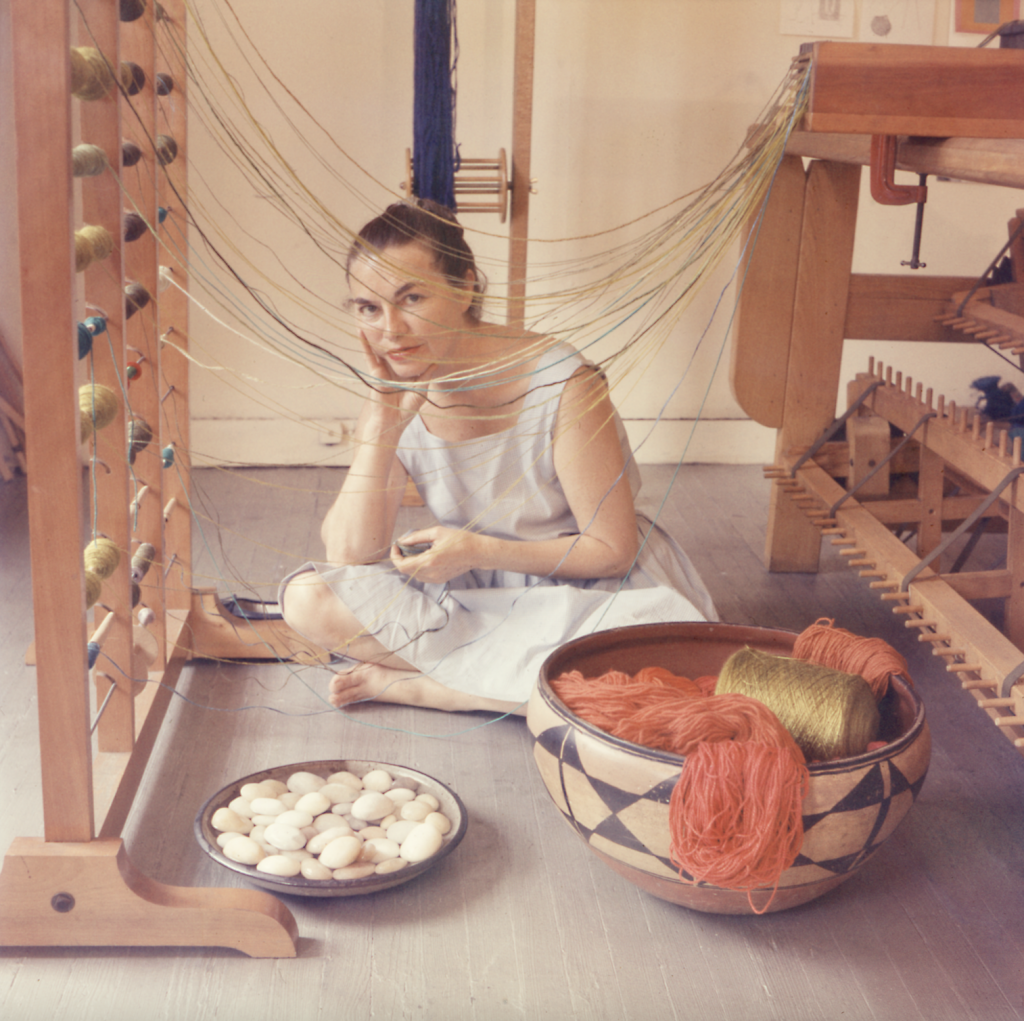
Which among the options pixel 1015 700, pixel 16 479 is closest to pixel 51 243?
pixel 1015 700

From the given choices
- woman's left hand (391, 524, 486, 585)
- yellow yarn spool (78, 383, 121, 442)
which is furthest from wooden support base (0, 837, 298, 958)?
woman's left hand (391, 524, 486, 585)

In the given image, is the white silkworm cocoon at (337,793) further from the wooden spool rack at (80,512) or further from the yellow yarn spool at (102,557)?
the yellow yarn spool at (102,557)

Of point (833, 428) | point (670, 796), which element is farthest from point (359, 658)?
point (833, 428)

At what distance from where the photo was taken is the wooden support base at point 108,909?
4.19 feet

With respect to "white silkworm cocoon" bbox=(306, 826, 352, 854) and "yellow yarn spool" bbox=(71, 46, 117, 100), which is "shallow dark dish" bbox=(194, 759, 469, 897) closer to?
"white silkworm cocoon" bbox=(306, 826, 352, 854)

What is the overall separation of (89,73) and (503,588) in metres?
1.06

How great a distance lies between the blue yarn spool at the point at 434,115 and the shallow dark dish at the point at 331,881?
1651 mm

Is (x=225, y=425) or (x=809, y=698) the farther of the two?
(x=225, y=425)

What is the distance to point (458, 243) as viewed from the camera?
72.2 inches

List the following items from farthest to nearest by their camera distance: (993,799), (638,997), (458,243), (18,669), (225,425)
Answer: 1. (225,425)
2. (18,669)
3. (458,243)
4. (993,799)
5. (638,997)

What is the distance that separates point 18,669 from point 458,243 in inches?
43.2

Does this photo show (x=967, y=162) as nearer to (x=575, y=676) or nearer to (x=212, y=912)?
(x=575, y=676)

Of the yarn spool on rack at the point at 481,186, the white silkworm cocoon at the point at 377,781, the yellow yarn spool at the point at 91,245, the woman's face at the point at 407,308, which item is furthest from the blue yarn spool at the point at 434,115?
the white silkworm cocoon at the point at 377,781

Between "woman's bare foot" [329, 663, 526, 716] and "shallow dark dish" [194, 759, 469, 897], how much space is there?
0.24 m
